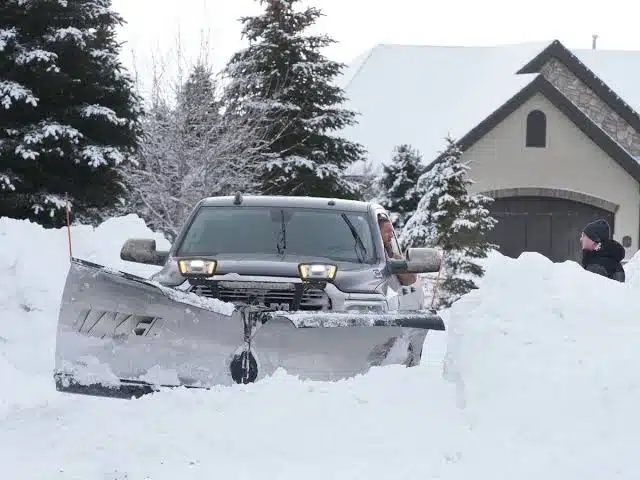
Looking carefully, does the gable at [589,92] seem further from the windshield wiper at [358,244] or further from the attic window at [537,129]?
the windshield wiper at [358,244]

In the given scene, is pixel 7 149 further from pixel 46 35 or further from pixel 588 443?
pixel 588 443

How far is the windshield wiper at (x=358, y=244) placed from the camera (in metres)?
7.64

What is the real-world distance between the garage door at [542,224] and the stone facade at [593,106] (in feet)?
13.0

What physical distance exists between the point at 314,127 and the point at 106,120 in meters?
8.10

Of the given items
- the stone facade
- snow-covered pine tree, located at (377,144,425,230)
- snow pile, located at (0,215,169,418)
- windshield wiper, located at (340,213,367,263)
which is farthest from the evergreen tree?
the stone facade

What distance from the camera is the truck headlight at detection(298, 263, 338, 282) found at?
6.80 m

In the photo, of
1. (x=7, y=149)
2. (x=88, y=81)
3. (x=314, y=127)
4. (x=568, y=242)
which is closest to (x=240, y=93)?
(x=314, y=127)

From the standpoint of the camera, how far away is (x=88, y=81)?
18.3 metres

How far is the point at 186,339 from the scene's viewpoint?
251 inches

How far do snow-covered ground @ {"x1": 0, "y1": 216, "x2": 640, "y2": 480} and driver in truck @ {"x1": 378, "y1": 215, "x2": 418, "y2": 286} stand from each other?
4.03 feet

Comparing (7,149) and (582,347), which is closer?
(582,347)

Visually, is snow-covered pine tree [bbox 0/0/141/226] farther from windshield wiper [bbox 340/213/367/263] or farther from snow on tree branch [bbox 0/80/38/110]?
windshield wiper [bbox 340/213/367/263]

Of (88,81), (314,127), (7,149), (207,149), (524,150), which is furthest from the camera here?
(524,150)

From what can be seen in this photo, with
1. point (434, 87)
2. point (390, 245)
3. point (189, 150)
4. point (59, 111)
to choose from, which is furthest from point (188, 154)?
point (434, 87)
